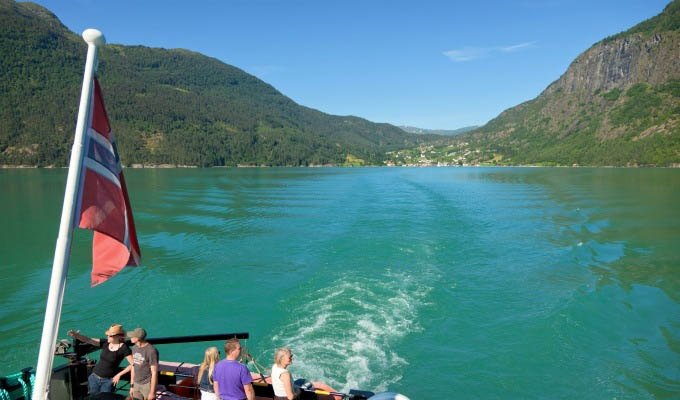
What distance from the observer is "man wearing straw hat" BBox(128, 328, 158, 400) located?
281 inches

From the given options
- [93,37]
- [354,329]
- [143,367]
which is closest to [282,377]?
[143,367]

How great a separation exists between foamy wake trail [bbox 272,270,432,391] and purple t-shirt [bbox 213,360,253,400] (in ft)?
17.9

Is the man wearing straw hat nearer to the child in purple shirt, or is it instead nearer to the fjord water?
the child in purple shirt

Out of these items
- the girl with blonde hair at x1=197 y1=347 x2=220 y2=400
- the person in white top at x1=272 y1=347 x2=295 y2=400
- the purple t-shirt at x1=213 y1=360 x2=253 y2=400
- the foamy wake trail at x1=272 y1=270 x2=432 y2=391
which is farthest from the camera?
the foamy wake trail at x1=272 y1=270 x2=432 y2=391

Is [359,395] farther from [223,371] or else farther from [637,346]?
[637,346]

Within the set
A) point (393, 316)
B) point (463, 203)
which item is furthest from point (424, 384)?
point (463, 203)

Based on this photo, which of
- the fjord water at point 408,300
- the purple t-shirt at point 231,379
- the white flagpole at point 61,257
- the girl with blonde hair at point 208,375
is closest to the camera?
the white flagpole at point 61,257

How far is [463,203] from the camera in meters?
53.2

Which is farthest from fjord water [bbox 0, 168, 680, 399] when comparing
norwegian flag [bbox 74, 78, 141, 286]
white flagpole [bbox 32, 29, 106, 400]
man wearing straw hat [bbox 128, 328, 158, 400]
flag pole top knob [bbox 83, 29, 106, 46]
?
flag pole top knob [bbox 83, 29, 106, 46]

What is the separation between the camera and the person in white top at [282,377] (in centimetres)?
720

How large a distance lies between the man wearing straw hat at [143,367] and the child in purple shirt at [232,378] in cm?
138

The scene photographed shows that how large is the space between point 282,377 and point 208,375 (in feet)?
4.26

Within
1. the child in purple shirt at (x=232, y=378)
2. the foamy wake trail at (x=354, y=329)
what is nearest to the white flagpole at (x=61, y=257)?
the child in purple shirt at (x=232, y=378)

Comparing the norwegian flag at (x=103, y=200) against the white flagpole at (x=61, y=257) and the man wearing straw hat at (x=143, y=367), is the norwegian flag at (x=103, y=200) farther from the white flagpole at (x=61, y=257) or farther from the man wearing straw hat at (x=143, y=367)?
the man wearing straw hat at (x=143, y=367)
